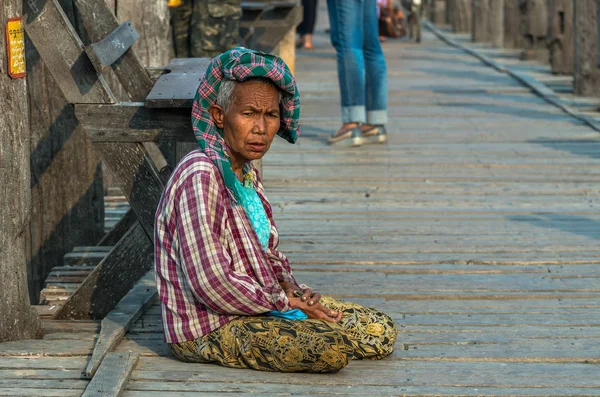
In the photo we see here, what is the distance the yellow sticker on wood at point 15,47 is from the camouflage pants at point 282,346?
113cm

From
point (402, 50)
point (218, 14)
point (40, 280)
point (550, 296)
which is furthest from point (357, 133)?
point (402, 50)

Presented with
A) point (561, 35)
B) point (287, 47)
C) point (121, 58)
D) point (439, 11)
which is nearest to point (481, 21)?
point (561, 35)

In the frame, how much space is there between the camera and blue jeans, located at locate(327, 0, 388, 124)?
8.54 metres

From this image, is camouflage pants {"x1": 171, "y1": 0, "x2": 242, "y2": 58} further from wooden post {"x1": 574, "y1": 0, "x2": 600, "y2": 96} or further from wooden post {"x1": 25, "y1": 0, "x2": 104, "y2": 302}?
wooden post {"x1": 574, "y1": 0, "x2": 600, "y2": 96}

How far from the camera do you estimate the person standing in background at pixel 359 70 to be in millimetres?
8547

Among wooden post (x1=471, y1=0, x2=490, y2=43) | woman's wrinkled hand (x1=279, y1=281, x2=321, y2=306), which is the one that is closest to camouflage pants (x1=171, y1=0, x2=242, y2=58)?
woman's wrinkled hand (x1=279, y1=281, x2=321, y2=306)

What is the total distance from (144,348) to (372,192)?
3341mm

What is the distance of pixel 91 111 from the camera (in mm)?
4734

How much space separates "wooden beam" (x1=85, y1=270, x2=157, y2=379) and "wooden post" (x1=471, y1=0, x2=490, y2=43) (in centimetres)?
1463

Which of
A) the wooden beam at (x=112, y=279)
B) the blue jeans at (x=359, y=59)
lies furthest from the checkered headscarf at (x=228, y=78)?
the blue jeans at (x=359, y=59)

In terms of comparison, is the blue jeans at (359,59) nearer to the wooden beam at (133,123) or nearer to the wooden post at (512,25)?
the wooden beam at (133,123)

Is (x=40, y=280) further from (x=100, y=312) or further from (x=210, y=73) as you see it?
(x=210, y=73)

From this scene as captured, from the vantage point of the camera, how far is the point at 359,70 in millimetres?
8695

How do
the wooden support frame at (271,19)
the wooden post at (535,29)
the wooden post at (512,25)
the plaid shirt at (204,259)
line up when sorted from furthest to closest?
the wooden post at (512,25)
the wooden post at (535,29)
the wooden support frame at (271,19)
the plaid shirt at (204,259)
